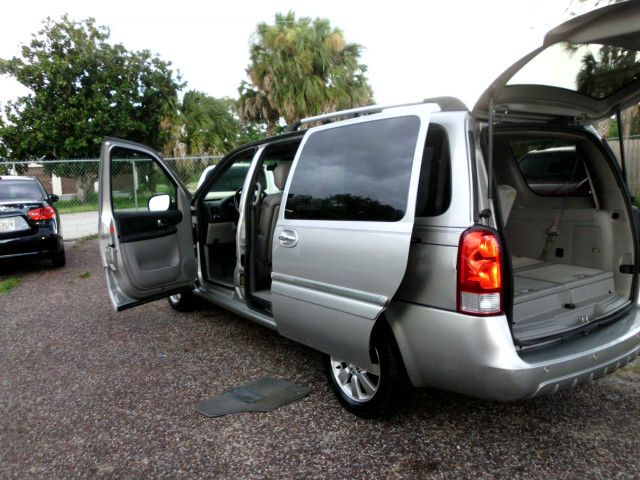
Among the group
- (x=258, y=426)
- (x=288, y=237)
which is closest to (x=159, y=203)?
(x=288, y=237)

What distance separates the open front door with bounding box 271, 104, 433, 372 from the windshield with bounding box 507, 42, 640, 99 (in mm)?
553

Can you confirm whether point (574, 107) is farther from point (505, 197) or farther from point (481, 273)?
point (481, 273)

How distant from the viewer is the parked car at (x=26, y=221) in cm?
759

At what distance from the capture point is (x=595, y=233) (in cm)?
343

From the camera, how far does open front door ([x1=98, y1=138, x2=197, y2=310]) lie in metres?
4.36

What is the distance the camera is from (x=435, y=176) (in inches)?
106

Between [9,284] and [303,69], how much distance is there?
54.4ft

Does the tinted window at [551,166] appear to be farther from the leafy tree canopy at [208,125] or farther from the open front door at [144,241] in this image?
the leafy tree canopy at [208,125]

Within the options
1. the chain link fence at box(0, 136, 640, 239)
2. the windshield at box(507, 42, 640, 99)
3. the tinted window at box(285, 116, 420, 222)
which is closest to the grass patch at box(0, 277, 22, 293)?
the chain link fence at box(0, 136, 640, 239)

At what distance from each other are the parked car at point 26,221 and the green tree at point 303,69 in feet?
48.1

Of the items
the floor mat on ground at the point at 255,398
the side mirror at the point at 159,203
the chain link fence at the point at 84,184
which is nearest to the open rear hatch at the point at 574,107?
the floor mat on ground at the point at 255,398

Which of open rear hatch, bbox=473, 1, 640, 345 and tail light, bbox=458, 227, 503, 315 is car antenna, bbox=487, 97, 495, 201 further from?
tail light, bbox=458, 227, 503, 315

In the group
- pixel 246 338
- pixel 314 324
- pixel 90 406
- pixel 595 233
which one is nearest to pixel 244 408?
pixel 314 324

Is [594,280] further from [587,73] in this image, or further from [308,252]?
[308,252]
